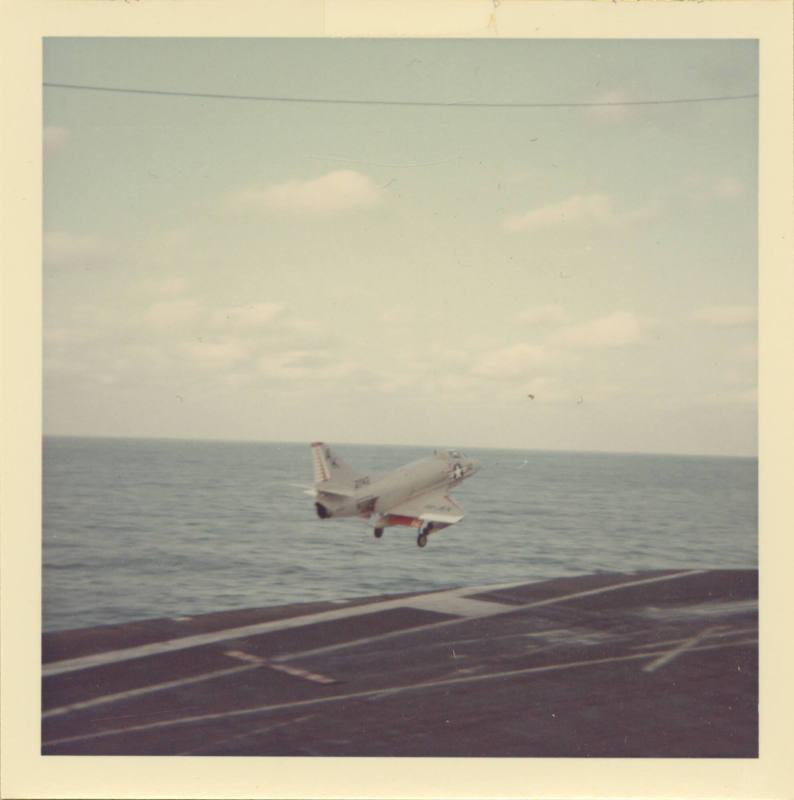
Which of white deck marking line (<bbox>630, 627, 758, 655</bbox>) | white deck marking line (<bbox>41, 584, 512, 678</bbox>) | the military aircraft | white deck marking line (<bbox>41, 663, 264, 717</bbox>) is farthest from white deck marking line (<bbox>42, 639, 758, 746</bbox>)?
the military aircraft

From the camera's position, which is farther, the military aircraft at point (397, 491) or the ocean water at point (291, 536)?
the ocean water at point (291, 536)

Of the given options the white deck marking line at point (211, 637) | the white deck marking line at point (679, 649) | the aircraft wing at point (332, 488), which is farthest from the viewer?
the aircraft wing at point (332, 488)

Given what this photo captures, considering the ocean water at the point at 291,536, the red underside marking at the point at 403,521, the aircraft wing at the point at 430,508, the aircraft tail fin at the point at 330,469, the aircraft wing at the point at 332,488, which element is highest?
the aircraft tail fin at the point at 330,469

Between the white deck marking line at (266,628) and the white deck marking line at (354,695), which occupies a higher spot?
the white deck marking line at (266,628)

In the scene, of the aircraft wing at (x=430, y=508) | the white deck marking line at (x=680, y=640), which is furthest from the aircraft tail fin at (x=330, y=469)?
the white deck marking line at (x=680, y=640)


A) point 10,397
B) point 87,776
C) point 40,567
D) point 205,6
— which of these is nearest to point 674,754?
point 87,776

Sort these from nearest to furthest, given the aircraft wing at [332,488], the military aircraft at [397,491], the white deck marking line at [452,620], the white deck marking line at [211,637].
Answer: the white deck marking line at [211,637] < the white deck marking line at [452,620] < the aircraft wing at [332,488] < the military aircraft at [397,491]

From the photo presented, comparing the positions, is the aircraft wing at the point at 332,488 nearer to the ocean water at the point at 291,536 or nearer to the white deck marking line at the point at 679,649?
the ocean water at the point at 291,536
